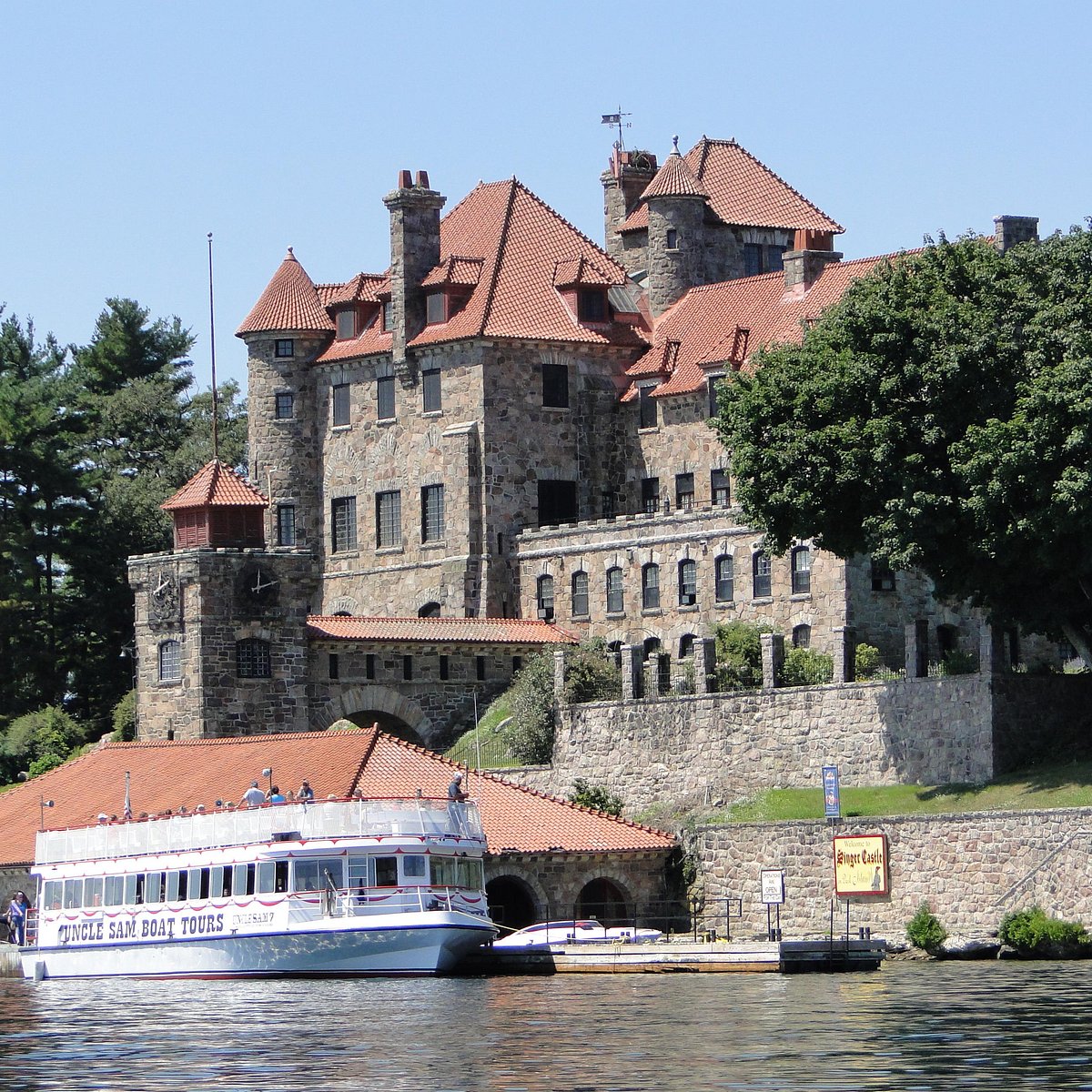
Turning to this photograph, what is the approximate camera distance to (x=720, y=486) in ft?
320

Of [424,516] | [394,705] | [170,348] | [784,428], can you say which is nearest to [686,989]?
[784,428]

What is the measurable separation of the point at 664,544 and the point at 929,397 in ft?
69.3

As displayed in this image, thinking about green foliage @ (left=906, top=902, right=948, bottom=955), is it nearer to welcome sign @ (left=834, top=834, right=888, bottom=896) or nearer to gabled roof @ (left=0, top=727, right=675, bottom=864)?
welcome sign @ (left=834, top=834, right=888, bottom=896)

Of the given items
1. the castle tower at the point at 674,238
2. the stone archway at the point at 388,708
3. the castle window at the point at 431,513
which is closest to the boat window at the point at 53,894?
the stone archway at the point at 388,708

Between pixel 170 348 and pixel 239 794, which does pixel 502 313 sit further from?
pixel 170 348

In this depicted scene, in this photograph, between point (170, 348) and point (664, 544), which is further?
point (170, 348)

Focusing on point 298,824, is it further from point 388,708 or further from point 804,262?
point 804,262

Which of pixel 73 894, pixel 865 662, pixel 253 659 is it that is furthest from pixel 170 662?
pixel 865 662

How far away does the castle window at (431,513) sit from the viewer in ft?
330

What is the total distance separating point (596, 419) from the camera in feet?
335

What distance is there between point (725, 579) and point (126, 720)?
2036 cm

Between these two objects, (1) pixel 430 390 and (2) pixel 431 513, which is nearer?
(2) pixel 431 513

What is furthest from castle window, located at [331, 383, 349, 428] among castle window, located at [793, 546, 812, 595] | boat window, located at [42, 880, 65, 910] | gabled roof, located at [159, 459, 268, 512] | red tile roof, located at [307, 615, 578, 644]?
boat window, located at [42, 880, 65, 910]

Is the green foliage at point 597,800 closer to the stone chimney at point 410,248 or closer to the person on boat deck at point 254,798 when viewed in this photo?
the person on boat deck at point 254,798
